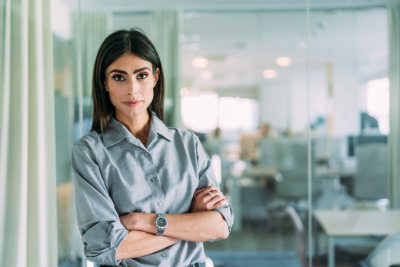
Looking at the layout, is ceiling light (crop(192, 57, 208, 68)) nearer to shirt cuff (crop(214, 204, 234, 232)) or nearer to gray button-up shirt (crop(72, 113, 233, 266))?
gray button-up shirt (crop(72, 113, 233, 266))

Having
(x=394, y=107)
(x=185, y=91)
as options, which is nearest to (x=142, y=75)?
(x=185, y=91)

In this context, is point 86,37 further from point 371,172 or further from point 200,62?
point 371,172

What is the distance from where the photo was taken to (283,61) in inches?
185

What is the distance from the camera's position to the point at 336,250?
8.86ft

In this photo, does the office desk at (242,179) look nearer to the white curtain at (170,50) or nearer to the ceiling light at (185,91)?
the ceiling light at (185,91)

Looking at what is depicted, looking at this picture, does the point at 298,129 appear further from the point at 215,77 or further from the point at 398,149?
the point at 398,149

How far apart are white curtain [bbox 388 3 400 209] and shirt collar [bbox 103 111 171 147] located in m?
1.58

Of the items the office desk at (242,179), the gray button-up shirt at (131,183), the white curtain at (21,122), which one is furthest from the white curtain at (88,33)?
the office desk at (242,179)

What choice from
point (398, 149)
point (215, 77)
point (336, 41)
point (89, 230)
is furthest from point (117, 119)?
point (336, 41)

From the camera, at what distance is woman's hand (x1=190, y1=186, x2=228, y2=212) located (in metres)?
1.39

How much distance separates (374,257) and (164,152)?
65.1 inches

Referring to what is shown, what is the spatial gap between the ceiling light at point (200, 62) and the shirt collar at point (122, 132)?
1.76 m

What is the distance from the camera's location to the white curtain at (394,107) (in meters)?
2.51

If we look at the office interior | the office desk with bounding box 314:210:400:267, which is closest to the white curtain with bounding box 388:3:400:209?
the office interior
